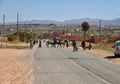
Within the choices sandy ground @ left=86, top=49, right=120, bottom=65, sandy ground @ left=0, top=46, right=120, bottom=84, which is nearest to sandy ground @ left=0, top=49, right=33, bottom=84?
sandy ground @ left=0, top=46, right=120, bottom=84

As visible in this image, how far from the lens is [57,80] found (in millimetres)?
21016

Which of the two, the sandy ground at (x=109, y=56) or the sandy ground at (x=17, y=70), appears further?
the sandy ground at (x=109, y=56)

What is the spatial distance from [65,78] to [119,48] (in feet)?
71.9

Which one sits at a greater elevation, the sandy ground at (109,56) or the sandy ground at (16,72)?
the sandy ground at (16,72)

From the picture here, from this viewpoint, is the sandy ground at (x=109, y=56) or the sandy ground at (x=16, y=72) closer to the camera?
the sandy ground at (x=16, y=72)

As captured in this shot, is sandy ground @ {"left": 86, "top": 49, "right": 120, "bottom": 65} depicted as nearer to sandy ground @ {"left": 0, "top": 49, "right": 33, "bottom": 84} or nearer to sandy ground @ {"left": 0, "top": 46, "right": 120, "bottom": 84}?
sandy ground @ {"left": 0, "top": 46, "right": 120, "bottom": 84}

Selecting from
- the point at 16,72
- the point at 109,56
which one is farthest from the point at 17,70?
the point at 109,56

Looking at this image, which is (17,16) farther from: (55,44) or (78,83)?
(78,83)

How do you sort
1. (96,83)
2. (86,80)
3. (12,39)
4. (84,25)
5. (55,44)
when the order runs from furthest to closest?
(84,25) < (12,39) < (55,44) < (86,80) < (96,83)

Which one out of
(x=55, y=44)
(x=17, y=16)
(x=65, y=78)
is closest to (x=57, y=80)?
(x=65, y=78)

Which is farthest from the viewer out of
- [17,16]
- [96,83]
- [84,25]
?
[84,25]

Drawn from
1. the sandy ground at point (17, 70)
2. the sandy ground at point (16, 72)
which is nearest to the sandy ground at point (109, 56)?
the sandy ground at point (17, 70)

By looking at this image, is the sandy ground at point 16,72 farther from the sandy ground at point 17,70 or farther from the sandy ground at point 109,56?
the sandy ground at point 109,56

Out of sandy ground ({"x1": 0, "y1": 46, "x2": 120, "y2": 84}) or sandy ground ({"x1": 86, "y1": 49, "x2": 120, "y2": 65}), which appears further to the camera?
sandy ground ({"x1": 86, "y1": 49, "x2": 120, "y2": 65})
